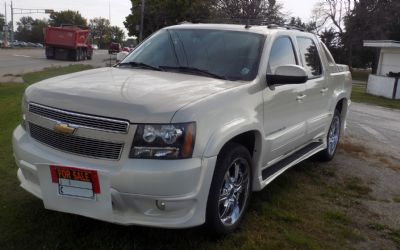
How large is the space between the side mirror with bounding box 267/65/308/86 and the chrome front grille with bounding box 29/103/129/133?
1688mm

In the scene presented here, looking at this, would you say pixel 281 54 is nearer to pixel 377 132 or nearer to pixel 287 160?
pixel 287 160

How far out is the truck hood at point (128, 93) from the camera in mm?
3279

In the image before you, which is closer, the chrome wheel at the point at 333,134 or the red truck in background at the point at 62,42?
the chrome wheel at the point at 333,134

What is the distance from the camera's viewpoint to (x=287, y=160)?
5.21m

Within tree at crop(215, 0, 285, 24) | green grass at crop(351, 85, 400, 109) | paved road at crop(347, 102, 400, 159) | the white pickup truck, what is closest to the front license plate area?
the white pickup truck

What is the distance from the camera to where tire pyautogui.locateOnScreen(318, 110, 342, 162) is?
6820 millimetres

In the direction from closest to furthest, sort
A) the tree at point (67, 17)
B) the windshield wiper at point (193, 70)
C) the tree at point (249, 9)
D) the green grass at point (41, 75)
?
the windshield wiper at point (193, 70)
the green grass at point (41, 75)
the tree at point (249, 9)
the tree at point (67, 17)

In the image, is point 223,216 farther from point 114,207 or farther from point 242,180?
point 114,207

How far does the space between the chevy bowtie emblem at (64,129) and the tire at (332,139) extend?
4.23 meters

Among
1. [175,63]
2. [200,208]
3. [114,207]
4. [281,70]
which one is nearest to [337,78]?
[281,70]

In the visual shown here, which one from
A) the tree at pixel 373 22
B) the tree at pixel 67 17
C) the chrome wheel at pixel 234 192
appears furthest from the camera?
the tree at pixel 67 17

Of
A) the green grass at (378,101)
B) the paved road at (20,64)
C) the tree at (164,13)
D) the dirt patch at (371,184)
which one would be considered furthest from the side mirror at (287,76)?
the tree at (164,13)

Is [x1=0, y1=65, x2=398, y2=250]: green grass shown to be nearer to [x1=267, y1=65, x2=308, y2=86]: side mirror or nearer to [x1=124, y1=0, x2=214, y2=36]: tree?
[x1=267, y1=65, x2=308, y2=86]: side mirror

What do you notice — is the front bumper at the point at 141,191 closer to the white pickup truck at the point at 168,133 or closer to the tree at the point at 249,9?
the white pickup truck at the point at 168,133
